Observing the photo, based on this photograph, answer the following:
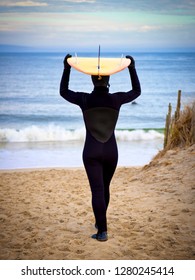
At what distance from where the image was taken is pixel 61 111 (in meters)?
19.9

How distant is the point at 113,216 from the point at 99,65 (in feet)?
5.90

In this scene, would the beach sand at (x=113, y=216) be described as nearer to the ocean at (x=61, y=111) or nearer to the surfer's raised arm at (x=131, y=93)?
the surfer's raised arm at (x=131, y=93)

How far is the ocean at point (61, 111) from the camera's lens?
10.3m

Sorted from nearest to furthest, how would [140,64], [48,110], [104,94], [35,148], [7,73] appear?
1. [104,94]
2. [35,148]
3. [48,110]
4. [7,73]
5. [140,64]

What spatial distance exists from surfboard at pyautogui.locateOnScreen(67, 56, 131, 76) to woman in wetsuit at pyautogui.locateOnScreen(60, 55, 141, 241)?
5 cm

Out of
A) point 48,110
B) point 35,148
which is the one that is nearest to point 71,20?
point 48,110

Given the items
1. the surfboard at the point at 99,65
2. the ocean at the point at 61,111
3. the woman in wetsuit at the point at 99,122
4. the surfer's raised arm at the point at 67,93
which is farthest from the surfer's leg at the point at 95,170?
the ocean at the point at 61,111

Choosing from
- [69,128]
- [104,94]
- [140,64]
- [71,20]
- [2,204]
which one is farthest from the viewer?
[140,64]

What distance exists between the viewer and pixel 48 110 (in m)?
20.5

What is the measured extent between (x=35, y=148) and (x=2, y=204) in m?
5.88

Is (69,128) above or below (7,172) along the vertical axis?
below

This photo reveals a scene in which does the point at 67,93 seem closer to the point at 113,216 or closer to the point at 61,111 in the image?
the point at 113,216

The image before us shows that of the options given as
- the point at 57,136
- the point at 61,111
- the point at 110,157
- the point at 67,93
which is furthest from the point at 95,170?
the point at 61,111

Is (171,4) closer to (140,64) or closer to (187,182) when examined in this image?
(140,64)
